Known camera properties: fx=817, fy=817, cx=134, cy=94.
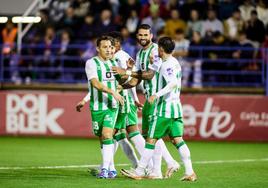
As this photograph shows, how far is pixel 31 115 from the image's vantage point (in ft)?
71.9

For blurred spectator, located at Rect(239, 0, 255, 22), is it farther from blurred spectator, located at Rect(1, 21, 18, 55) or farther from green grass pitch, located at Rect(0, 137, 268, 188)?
blurred spectator, located at Rect(1, 21, 18, 55)

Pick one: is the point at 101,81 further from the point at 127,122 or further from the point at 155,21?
the point at 155,21

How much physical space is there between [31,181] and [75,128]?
9.94 m

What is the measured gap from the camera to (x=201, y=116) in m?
21.7

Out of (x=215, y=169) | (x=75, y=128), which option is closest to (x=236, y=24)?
(x=75, y=128)

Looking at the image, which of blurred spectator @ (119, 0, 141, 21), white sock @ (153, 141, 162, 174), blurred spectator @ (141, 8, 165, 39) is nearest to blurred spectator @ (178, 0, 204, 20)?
blurred spectator @ (141, 8, 165, 39)

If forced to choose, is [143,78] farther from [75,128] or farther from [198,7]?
[198,7]

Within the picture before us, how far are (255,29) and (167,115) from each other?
11.0 meters

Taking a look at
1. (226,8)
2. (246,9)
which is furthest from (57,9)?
(246,9)

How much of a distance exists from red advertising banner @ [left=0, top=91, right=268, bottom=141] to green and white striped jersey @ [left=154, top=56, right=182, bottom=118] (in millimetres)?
9042

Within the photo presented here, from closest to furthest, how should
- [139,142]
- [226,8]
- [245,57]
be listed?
[139,142] → [245,57] → [226,8]

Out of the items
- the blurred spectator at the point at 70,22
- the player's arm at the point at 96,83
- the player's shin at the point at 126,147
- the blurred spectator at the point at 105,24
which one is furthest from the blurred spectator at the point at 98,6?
the player's arm at the point at 96,83

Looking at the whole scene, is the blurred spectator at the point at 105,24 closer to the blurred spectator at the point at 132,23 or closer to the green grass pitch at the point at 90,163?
the blurred spectator at the point at 132,23

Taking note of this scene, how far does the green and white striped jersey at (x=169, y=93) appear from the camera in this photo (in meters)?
12.5
